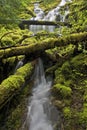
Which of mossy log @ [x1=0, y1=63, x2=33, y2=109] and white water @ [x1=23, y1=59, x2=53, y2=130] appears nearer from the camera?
mossy log @ [x1=0, y1=63, x2=33, y2=109]

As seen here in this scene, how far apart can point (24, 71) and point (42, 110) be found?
1.76 meters

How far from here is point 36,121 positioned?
6871 millimetres

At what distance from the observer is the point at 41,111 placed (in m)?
7.28

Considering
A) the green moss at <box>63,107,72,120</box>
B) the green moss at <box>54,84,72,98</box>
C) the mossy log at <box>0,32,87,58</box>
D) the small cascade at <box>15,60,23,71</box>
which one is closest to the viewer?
the green moss at <box>63,107,72,120</box>

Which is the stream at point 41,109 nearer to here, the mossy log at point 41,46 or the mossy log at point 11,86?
the mossy log at point 11,86

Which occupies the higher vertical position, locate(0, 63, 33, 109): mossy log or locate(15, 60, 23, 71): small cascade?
locate(0, 63, 33, 109): mossy log

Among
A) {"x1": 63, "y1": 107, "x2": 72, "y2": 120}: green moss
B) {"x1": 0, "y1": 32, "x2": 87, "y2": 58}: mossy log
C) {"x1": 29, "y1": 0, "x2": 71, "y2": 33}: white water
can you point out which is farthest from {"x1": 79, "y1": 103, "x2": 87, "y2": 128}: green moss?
{"x1": 29, "y1": 0, "x2": 71, "y2": 33}: white water

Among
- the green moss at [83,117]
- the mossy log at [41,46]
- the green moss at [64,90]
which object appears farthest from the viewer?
the mossy log at [41,46]

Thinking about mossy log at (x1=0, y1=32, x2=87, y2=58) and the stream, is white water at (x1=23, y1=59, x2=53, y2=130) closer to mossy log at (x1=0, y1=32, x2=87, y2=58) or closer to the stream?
the stream

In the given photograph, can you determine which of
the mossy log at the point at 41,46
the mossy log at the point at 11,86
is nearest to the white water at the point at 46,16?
the mossy log at the point at 41,46

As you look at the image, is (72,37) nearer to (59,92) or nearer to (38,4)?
(59,92)

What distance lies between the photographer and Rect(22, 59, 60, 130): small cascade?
6655mm

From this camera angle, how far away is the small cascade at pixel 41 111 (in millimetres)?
6655

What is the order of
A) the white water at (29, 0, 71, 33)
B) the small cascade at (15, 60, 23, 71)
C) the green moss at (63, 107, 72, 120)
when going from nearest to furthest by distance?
the green moss at (63, 107, 72, 120) < the small cascade at (15, 60, 23, 71) < the white water at (29, 0, 71, 33)
